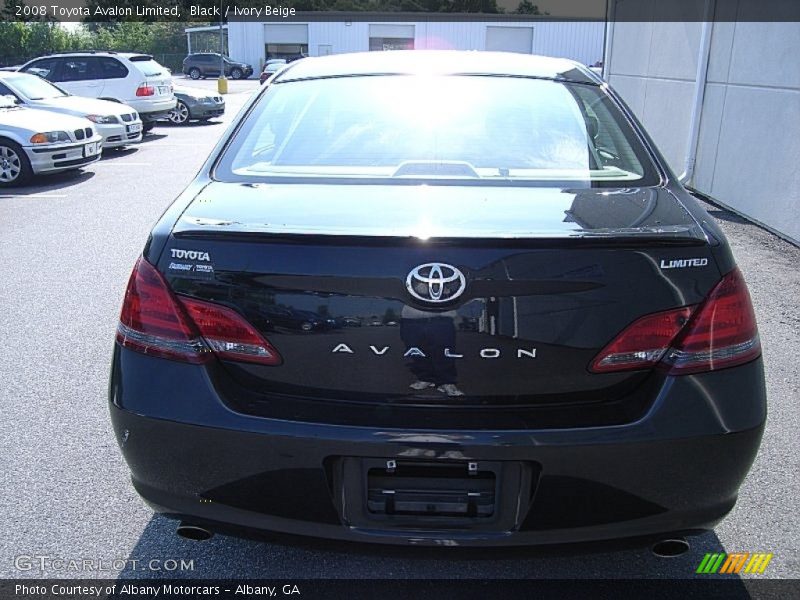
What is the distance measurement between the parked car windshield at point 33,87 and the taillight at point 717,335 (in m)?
12.5

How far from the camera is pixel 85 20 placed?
221 feet

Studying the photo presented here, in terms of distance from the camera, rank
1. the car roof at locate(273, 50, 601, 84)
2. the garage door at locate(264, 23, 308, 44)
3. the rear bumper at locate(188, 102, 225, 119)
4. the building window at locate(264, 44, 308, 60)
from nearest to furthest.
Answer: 1. the car roof at locate(273, 50, 601, 84)
2. the rear bumper at locate(188, 102, 225, 119)
3. the garage door at locate(264, 23, 308, 44)
4. the building window at locate(264, 44, 308, 60)

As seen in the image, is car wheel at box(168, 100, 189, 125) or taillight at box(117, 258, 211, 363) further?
car wheel at box(168, 100, 189, 125)

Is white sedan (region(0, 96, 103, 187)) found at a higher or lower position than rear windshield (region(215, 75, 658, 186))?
lower

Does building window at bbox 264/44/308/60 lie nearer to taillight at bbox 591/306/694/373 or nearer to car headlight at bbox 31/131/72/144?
car headlight at bbox 31/131/72/144

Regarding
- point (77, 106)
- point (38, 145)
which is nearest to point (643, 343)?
point (38, 145)

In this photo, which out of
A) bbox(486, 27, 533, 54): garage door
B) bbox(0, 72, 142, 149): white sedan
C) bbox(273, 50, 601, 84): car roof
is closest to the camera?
bbox(273, 50, 601, 84): car roof

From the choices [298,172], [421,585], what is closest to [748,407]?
[421,585]

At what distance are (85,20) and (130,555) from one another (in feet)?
249

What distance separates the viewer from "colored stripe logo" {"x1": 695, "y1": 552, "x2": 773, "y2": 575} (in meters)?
2.45

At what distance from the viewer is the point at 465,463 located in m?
1.86

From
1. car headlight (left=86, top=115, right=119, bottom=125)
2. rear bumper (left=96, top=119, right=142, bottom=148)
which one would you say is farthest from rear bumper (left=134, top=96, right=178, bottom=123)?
car headlight (left=86, top=115, right=119, bottom=125)

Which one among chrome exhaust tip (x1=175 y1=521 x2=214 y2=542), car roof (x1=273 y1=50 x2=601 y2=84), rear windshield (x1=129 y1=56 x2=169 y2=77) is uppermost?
car roof (x1=273 y1=50 x2=601 y2=84)

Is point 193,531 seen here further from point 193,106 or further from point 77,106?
point 193,106
